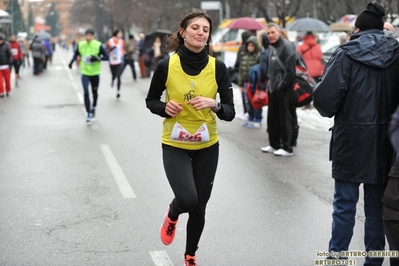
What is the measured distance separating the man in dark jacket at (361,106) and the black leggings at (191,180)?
0.87 metres

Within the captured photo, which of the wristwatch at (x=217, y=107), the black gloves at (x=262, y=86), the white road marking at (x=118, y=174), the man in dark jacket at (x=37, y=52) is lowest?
the man in dark jacket at (x=37, y=52)

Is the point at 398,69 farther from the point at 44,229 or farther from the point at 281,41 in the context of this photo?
the point at 281,41

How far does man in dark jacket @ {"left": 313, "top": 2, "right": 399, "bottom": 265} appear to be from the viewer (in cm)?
497

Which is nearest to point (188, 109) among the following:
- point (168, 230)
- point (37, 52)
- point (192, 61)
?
point (192, 61)

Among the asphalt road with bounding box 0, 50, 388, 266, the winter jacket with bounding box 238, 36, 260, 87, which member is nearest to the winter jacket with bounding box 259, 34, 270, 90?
the asphalt road with bounding box 0, 50, 388, 266

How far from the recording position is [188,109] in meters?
5.16

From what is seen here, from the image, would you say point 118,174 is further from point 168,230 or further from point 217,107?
point 217,107

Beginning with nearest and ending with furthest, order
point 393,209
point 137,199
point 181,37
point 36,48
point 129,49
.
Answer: point 393,209, point 181,37, point 137,199, point 129,49, point 36,48

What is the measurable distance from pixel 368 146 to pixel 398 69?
551 mm

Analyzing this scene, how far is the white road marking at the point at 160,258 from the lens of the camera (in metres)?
5.79

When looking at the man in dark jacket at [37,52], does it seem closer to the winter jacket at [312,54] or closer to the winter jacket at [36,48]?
the winter jacket at [36,48]

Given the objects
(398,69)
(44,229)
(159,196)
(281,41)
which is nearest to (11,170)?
(159,196)

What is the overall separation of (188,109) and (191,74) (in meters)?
0.24

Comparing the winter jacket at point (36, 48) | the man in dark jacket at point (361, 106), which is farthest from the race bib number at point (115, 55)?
the man in dark jacket at point (361, 106)
